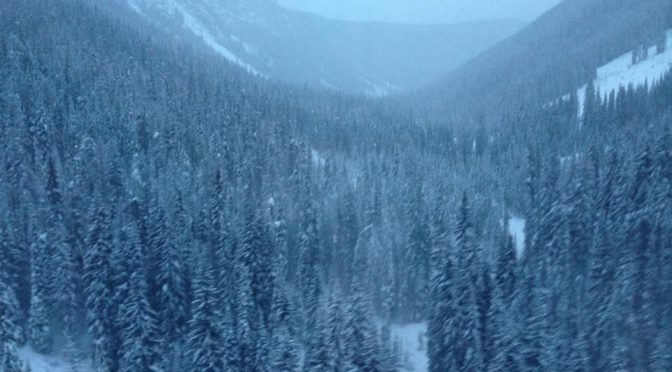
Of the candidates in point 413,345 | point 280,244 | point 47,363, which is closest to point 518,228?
point 413,345

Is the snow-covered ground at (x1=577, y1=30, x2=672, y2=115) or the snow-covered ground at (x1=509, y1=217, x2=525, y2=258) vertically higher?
the snow-covered ground at (x1=577, y1=30, x2=672, y2=115)

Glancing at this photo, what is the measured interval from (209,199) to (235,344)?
24973mm

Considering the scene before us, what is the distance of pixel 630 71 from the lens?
150750 millimetres

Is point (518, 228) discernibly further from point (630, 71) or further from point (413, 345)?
point (630, 71)

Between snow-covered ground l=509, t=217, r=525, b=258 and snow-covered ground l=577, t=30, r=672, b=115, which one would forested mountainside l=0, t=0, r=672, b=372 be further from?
snow-covered ground l=577, t=30, r=672, b=115

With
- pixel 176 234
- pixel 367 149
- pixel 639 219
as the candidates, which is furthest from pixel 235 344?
pixel 367 149

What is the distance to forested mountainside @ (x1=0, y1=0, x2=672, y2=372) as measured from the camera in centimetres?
3331

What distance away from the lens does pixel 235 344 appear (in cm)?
3375

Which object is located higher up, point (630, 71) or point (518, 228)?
point (630, 71)

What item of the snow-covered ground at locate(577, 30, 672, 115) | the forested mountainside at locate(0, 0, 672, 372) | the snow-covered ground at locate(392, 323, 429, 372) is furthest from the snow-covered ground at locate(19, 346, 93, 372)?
the snow-covered ground at locate(577, 30, 672, 115)

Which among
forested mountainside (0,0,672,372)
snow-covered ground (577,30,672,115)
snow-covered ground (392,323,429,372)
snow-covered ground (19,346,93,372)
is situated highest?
snow-covered ground (577,30,672,115)

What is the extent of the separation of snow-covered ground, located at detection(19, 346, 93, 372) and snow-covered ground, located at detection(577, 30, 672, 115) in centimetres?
13933

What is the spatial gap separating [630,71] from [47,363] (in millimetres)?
166473

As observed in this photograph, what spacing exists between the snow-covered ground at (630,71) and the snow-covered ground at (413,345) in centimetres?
11149
